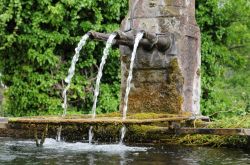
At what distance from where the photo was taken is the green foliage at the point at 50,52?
44.1ft

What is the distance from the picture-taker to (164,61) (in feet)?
31.3

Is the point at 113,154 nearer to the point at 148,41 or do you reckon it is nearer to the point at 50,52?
the point at 148,41

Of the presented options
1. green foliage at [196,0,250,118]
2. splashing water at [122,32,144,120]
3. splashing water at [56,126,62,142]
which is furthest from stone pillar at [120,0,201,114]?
green foliage at [196,0,250,118]

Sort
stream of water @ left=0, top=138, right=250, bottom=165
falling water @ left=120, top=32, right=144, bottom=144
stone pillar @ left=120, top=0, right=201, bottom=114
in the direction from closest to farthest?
stream of water @ left=0, top=138, right=250, bottom=165 < falling water @ left=120, top=32, right=144, bottom=144 < stone pillar @ left=120, top=0, right=201, bottom=114

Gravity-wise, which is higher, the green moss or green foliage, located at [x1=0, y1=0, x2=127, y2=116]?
green foliage, located at [x1=0, y1=0, x2=127, y2=116]

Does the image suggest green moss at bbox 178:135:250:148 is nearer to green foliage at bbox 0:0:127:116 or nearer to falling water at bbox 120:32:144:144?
falling water at bbox 120:32:144:144

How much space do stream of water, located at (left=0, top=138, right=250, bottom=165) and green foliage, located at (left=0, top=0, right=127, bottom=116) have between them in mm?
5044

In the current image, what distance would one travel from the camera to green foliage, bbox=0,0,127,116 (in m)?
13.4

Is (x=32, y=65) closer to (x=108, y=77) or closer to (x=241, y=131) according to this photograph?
(x=108, y=77)

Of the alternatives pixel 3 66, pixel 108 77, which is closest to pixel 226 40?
pixel 108 77

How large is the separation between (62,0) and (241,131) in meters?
6.88

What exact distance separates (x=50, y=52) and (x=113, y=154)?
6.56 metres

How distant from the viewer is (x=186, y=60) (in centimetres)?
966

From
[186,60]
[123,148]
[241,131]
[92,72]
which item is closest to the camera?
[241,131]
